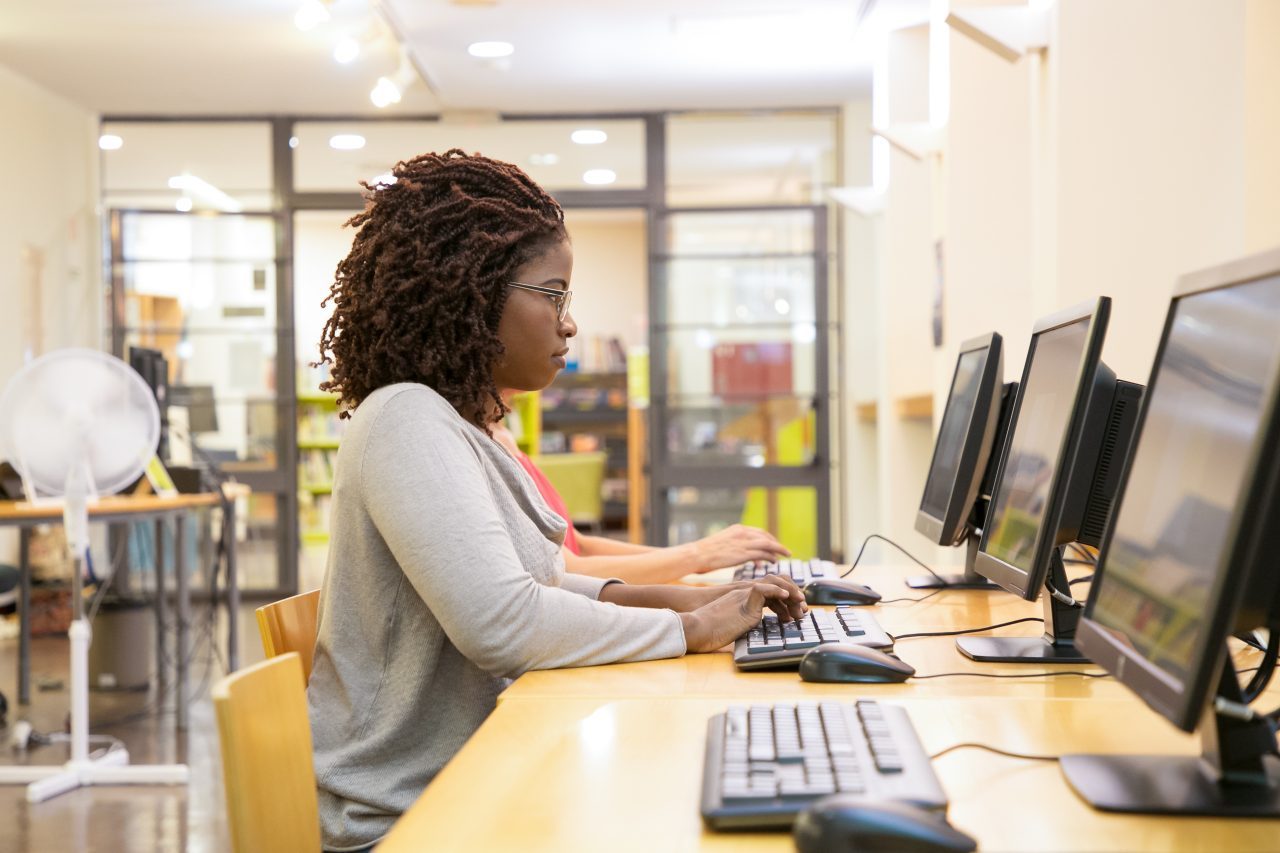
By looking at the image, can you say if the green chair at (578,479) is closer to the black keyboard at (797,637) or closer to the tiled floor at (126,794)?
the tiled floor at (126,794)

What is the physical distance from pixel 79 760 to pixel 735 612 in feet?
9.52

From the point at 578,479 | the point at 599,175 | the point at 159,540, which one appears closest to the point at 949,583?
the point at 159,540

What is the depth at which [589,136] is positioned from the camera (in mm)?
7840

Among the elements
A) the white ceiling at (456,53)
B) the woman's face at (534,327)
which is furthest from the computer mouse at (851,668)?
the white ceiling at (456,53)

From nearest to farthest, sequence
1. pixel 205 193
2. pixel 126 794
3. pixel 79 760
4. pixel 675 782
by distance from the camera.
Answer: pixel 675 782, pixel 126 794, pixel 79 760, pixel 205 193

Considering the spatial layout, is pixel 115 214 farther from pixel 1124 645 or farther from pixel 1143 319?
pixel 1124 645

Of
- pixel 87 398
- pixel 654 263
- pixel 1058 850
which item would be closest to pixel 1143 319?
pixel 1058 850

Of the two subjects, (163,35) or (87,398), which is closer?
(87,398)

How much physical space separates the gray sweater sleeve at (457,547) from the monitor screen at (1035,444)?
57cm

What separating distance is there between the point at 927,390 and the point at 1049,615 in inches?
136

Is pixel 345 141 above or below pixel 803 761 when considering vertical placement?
above

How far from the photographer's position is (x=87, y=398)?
3.83 meters

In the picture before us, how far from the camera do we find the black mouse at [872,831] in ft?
2.61

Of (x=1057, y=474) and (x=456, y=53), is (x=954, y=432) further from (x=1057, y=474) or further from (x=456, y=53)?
(x=456, y=53)
